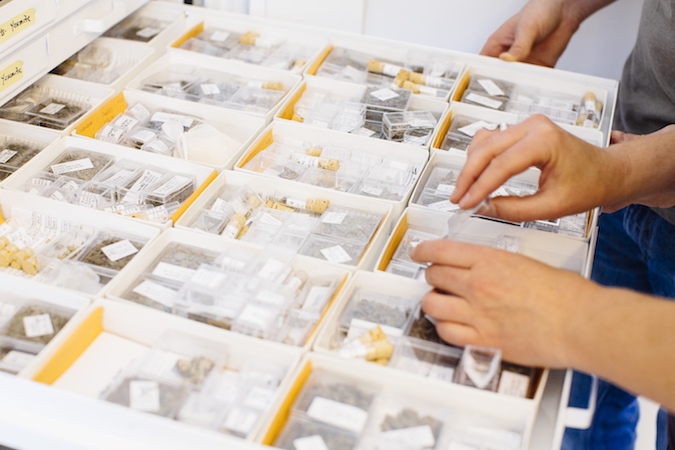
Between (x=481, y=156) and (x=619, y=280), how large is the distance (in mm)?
850

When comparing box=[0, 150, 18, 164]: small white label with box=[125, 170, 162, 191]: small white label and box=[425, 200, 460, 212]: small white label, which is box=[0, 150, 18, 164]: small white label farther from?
box=[425, 200, 460, 212]: small white label

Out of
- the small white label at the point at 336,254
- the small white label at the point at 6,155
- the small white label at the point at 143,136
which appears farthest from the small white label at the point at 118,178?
the small white label at the point at 336,254

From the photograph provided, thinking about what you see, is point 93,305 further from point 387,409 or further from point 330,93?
point 330,93

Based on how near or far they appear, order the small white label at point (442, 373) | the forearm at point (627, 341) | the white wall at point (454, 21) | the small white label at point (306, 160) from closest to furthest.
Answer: the forearm at point (627, 341) < the small white label at point (442, 373) < the small white label at point (306, 160) < the white wall at point (454, 21)

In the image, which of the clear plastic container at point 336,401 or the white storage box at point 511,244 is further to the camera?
the white storage box at point 511,244

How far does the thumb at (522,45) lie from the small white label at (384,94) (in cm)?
32

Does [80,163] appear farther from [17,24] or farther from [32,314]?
[32,314]

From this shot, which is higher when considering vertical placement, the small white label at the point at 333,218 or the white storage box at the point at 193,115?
the white storage box at the point at 193,115

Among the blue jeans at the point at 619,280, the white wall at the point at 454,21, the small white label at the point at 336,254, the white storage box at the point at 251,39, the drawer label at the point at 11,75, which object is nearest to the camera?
the small white label at the point at 336,254

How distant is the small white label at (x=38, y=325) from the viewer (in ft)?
3.82

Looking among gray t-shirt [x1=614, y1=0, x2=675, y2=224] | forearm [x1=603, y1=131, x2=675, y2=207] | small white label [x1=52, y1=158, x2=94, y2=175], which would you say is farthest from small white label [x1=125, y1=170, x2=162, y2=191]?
gray t-shirt [x1=614, y1=0, x2=675, y2=224]

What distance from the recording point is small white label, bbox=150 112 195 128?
1.68 m

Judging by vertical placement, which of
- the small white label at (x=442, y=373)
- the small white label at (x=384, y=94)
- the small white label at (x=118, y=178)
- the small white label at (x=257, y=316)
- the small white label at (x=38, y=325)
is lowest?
the small white label at (x=442, y=373)

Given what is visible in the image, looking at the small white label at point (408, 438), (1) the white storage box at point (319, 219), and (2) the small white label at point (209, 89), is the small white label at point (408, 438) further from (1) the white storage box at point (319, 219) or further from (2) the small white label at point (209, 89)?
(2) the small white label at point (209, 89)
